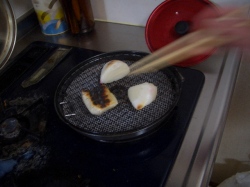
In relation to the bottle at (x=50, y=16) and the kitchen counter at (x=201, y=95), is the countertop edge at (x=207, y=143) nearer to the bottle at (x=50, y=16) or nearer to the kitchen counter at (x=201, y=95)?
Answer: the kitchen counter at (x=201, y=95)

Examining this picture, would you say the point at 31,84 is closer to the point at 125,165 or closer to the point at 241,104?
the point at 125,165

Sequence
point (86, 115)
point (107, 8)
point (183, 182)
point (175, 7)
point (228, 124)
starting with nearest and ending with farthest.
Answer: point (183, 182) < point (86, 115) < point (175, 7) < point (107, 8) < point (228, 124)

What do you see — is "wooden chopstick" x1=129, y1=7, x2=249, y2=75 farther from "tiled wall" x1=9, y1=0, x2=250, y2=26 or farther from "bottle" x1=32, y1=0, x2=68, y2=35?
"bottle" x1=32, y1=0, x2=68, y2=35

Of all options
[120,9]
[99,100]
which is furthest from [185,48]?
[120,9]

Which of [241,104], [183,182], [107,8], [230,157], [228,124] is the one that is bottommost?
[230,157]

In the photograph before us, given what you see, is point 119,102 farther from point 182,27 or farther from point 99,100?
point 182,27

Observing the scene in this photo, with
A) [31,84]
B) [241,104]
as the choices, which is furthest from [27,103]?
[241,104]
